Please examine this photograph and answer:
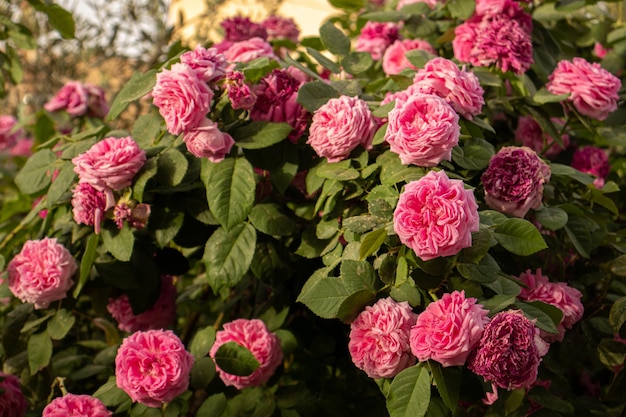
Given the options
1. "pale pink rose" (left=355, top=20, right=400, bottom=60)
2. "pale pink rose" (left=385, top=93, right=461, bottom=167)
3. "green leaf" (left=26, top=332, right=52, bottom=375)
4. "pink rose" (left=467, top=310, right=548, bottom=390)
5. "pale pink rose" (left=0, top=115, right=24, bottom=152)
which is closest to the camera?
"pink rose" (left=467, top=310, right=548, bottom=390)

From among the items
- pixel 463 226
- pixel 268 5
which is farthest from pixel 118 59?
pixel 463 226

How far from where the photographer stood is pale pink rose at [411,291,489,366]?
108 cm

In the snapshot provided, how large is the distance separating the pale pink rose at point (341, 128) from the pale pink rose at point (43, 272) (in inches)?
21.4

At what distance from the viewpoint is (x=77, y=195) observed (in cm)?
142

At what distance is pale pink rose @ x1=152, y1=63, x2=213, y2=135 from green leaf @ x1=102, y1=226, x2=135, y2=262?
223mm

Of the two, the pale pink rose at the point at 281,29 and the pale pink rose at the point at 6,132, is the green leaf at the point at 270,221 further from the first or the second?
the pale pink rose at the point at 6,132

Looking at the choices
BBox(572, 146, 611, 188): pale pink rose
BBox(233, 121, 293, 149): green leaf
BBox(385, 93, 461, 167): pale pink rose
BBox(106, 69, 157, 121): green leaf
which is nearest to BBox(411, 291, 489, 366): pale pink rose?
BBox(385, 93, 461, 167): pale pink rose

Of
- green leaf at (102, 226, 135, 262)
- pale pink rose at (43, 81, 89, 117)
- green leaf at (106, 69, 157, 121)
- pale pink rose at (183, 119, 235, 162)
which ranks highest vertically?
green leaf at (106, 69, 157, 121)

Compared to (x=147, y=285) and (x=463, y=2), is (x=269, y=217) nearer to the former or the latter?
(x=147, y=285)

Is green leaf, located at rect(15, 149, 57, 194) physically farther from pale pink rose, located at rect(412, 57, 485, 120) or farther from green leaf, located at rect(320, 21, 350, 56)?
pale pink rose, located at rect(412, 57, 485, 120)

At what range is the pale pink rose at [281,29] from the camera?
214 cm

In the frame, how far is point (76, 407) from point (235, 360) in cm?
28

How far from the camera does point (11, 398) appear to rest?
1.48 metres

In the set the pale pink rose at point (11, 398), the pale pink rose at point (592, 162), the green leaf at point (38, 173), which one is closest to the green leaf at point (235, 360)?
the pale pink rose at point (11, 398)
